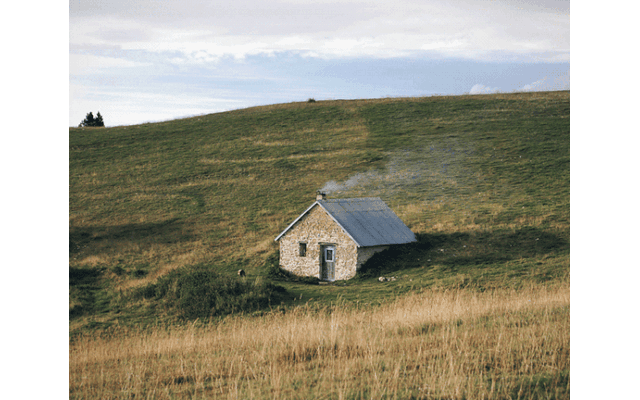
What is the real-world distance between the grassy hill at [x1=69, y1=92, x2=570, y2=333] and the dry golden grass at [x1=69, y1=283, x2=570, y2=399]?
11.1 m

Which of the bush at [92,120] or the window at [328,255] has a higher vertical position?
the bush at [92,120]

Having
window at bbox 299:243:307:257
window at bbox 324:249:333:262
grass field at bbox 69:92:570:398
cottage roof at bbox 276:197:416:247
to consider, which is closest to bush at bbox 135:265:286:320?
grass field at bbox 69:92:570:398

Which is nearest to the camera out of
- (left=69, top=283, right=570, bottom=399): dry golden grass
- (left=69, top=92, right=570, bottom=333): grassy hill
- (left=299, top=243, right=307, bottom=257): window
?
(left=69, top=283, right=570, bottom=399): dry golden grass

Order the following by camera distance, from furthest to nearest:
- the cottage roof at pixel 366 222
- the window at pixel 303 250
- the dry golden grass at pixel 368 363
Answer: the window at pixel 303 250
the cottage roof at pixel 366 222
the dry golden grass at pixel 368 363

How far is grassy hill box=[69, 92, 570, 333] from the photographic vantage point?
87.6 ft

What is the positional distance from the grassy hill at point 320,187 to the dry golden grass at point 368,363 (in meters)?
11.1

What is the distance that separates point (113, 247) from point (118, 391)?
34775 millimetres

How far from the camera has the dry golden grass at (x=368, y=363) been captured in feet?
20.5

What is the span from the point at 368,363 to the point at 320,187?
41.0m

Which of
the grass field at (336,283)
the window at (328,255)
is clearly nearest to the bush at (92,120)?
the grass field at (336,283)

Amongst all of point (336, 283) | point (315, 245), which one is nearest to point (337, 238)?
point (315, 245)

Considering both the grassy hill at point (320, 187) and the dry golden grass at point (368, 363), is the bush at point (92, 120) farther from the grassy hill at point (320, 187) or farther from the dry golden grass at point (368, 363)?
the dry golden grass at point (368, 363)

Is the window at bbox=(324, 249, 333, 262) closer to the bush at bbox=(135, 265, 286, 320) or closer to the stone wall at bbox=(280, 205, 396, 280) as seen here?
the stone wall at bbox=(280, 205, 396, 280)

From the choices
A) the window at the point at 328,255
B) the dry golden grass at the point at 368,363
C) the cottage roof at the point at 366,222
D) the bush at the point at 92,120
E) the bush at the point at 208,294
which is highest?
the bush at the point at 92,120
